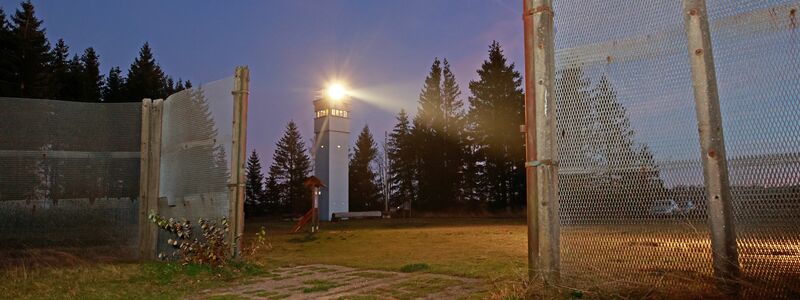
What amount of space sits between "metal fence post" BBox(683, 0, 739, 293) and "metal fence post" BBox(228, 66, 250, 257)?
15.6ft

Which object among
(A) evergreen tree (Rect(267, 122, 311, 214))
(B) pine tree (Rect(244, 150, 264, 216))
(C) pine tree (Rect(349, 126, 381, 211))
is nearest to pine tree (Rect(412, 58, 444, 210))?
(C) pine tree (Rect(349, 126, 381, 211))

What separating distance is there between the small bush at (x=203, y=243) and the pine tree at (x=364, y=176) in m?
39.5

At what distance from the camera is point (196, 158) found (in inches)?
267

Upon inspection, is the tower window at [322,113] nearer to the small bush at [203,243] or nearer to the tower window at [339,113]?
the tower window at [339,113]

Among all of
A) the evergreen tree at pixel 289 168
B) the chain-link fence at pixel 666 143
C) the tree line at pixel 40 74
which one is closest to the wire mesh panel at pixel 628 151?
the chain-link fence at pixel 666 143

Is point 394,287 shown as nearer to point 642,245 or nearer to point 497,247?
point 642,245

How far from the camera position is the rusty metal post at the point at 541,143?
3.94 meters

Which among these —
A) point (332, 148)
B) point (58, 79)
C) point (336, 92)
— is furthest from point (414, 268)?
point (336, 92)

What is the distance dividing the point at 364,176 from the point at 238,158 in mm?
43341

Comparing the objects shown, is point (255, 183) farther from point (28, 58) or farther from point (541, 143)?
point (541, 143)

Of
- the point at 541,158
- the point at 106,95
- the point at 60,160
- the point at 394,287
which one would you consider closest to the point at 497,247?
the point at 394,287

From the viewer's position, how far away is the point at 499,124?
39312 millimetres

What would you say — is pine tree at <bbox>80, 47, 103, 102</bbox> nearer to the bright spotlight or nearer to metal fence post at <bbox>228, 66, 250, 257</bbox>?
the bright spotlight

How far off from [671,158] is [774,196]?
0.60 m
